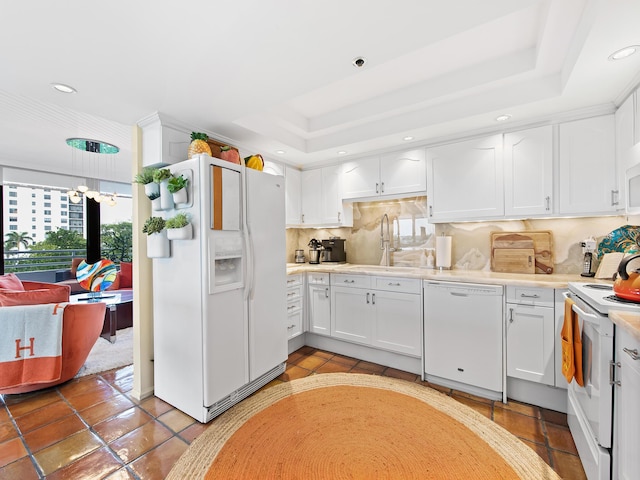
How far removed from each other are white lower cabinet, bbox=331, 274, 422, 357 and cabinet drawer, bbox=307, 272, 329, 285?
3.8 inches

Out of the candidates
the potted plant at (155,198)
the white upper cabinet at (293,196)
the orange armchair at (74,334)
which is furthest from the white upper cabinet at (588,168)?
the orange armchair at (74,334)

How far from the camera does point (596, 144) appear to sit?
2.24 metres

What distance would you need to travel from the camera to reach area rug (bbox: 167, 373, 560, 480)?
5.37 ft

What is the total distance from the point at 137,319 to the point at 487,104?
3.38 m

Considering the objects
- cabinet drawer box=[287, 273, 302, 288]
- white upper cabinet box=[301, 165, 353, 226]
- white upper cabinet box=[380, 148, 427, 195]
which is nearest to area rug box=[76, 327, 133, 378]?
cabinet drawer box=[287, 273, 302, 288]

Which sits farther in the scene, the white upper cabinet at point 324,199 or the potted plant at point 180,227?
the white upper cabinet at point 324,199

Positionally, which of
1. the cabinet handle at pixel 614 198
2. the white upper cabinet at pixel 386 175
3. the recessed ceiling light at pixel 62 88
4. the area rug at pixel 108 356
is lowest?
the area rug at pixel 108 356

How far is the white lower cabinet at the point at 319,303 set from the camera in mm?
3291

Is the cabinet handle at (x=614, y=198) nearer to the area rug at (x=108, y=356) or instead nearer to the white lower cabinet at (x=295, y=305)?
the white lower cabinet at (x=295, y=305)

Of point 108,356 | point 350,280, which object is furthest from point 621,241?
point 108,356

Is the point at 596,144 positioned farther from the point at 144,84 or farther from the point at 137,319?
the point at 137,319

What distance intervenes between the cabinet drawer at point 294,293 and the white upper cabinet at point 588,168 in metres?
2.57

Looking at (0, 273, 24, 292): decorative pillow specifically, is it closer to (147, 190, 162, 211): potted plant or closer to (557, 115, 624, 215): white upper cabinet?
(147, 190, 162, 211): potted plant

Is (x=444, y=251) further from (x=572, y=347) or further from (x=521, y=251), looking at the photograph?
(x=572, y=347)
